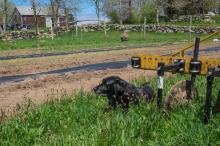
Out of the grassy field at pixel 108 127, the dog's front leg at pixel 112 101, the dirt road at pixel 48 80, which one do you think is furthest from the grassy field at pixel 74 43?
the grassy field at pixel 108 127

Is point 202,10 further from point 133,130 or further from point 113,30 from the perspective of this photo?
point 133,130

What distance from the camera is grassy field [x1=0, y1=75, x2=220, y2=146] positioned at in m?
6.02

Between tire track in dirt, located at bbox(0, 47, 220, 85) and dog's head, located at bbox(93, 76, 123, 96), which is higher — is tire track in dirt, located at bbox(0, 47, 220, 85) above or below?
below

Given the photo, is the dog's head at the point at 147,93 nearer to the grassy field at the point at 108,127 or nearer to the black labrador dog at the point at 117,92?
the black labrador dog at the point at 117,92

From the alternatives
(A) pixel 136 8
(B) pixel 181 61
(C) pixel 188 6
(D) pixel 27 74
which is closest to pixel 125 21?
(A) pixel 136 8

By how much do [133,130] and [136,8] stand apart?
218 feet

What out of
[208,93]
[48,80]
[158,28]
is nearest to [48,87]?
[48,80]

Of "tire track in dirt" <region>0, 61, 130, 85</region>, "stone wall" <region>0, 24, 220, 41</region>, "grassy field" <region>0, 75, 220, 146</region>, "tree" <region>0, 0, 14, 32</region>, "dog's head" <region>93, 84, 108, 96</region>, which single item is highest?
"tree" <region>0, 0, 14, 32</region>

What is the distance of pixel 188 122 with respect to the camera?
667 centimetres

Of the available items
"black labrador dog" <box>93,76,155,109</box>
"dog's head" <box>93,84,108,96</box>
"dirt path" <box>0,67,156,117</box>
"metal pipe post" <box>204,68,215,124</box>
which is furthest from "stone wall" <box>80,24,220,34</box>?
"metal pipe post" <box>204,68,215,124</box>

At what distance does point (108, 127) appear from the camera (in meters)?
6.41

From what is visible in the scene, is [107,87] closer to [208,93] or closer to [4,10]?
[208,93]

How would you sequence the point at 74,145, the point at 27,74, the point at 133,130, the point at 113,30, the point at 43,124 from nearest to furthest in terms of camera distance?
the point at 74,145
the point at 133,130
the point at 43,124
the point at 27,74
the point at 113,30

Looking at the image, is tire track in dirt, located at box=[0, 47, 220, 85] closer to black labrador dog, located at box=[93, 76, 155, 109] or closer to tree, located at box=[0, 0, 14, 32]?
black labrador dog, located at box=[93, 76, 155, 109]
